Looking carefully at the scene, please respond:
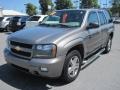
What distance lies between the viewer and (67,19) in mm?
6406

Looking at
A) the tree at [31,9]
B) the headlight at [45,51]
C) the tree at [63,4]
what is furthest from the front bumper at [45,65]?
the tree at [31,9]

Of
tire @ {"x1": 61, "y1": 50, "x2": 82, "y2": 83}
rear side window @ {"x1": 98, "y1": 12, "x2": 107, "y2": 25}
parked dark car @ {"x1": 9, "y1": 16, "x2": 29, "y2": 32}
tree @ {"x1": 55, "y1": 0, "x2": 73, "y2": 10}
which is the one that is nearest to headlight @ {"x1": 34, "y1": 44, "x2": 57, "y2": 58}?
tire @ {"x1": 61, "y1": 50, "x2": 82, "y2": 83}

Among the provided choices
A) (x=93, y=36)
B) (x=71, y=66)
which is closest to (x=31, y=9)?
(x=93, y=36)

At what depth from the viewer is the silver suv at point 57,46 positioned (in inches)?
191

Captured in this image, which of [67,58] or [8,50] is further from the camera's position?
[8,50]

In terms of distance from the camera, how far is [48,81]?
218 inches

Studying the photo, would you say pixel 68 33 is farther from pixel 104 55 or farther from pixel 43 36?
pixel 104 55

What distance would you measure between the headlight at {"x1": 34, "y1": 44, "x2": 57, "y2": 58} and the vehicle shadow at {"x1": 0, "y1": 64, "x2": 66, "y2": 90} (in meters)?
0.82

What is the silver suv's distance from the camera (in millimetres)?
4848

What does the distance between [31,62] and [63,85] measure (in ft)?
3.38

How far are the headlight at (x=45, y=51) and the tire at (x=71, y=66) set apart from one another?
46 centimetres

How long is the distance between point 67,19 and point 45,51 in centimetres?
187

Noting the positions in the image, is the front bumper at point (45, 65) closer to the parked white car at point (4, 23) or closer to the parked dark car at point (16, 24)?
the parked dark car at point (16, 24)

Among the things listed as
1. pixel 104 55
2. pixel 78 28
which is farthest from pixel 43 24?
pixel 104 55
